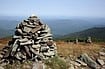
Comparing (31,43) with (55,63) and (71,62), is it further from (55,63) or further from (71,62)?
(71,62)

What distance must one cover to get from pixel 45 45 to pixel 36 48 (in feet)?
4.05

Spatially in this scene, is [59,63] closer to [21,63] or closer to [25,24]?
[21,63]

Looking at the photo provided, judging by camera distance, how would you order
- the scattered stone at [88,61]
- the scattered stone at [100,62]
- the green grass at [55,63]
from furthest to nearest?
the scattered stone at [100,62] < the scattered stone at [88,61] < the green grass at [55,63]

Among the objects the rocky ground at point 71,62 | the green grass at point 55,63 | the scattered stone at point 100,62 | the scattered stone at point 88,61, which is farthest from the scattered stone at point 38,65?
the scattered stone at point 100,62

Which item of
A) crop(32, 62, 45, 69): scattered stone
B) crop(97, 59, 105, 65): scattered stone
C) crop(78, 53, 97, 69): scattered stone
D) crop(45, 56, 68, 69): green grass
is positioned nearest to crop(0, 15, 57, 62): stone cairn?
crop(45, 56, 68, 69): green grass

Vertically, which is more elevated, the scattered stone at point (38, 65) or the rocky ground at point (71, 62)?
the scattered stone at point (38, 65)

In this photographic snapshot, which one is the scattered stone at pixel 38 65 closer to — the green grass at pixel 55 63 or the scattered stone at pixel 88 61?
the green grass at pixel 55 63

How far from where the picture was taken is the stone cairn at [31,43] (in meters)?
25.1

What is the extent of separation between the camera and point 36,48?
83.6 ft

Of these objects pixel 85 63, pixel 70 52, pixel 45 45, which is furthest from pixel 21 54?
pixel 70 52

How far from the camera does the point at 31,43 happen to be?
2547cm

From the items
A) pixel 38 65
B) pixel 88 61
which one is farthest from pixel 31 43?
pixel 88 61

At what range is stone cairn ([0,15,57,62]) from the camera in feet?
82.5

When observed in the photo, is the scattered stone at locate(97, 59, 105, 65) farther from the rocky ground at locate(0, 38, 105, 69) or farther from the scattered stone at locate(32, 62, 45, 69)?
the scattered stone at locate(32, 62, 45, 69)
